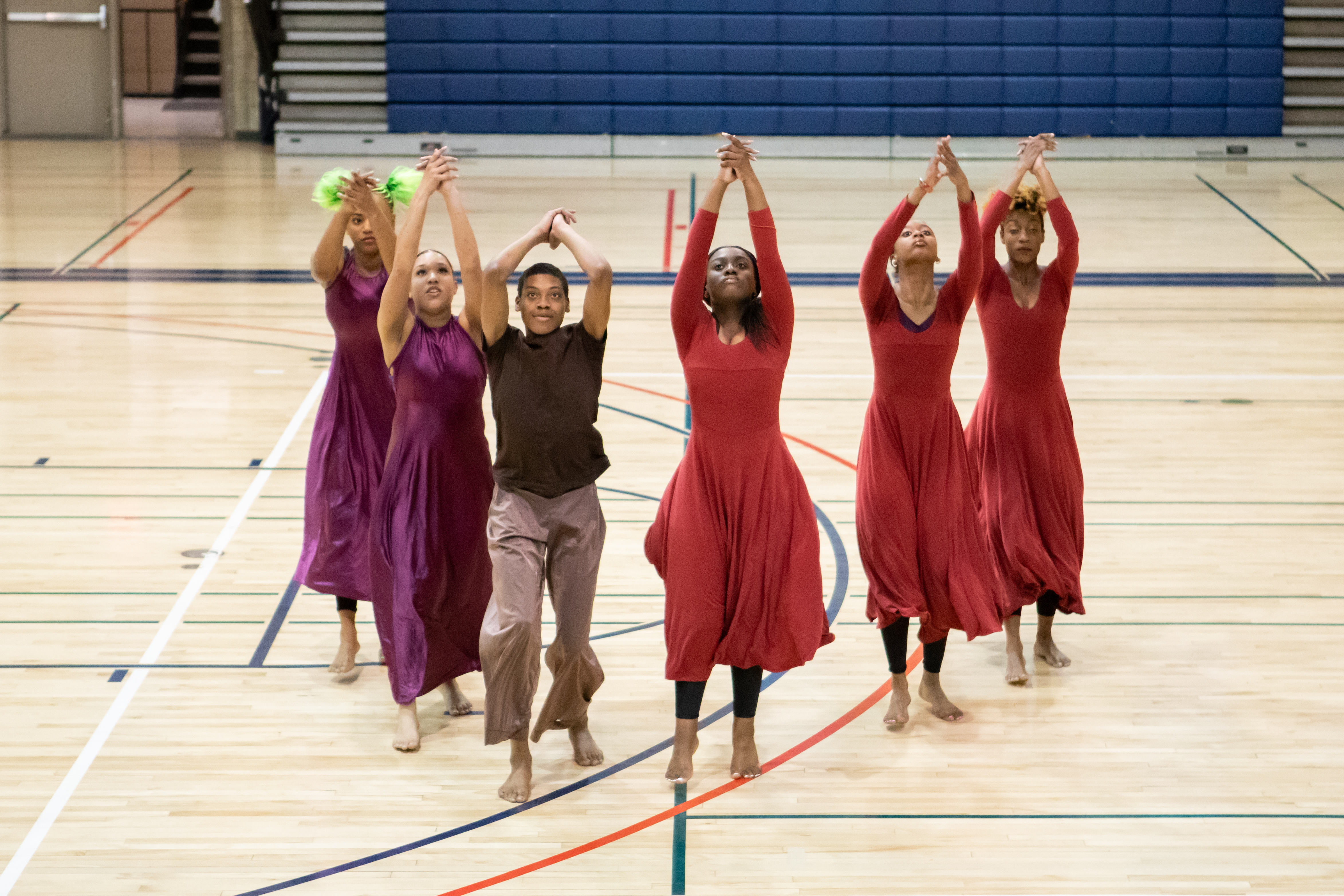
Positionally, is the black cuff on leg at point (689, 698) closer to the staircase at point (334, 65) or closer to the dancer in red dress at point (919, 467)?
the dancer in red dress at point (919, 467)

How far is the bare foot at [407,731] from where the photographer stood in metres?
3.95

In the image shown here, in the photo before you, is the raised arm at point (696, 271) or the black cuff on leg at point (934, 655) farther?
the black cuff on leg at point (934, 655)

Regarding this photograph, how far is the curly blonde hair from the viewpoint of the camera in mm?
4258

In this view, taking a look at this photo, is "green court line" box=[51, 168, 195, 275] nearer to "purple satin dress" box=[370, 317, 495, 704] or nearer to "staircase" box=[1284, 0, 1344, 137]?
"purple satin dress" box=[370, 317, 495, 704]

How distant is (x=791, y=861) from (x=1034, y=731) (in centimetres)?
97

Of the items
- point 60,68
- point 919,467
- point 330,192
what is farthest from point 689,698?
point 60,68

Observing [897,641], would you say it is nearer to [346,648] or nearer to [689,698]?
[689,698]

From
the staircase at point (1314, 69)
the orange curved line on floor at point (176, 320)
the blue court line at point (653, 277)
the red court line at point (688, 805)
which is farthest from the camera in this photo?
the staircase at point (1314, 69)

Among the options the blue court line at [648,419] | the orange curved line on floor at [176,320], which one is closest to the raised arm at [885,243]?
the blue court line at [648,419]

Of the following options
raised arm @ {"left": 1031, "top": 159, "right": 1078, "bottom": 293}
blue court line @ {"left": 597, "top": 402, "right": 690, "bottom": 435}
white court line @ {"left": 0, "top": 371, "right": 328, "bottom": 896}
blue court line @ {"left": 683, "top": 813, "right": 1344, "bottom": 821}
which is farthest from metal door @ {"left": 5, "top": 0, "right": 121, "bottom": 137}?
blue court line @ {"left": 683, "top": 813, "right": 1344, "bottom": 821}

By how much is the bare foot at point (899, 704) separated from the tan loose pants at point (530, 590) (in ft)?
2.97

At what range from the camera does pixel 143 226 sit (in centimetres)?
1110

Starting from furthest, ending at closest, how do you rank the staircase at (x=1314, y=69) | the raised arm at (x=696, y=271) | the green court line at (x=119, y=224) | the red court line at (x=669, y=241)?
the staircase at (x=1314, y=69) → the red court line at (x=669, y=241) → the green court line at (x=119, y=224) → the raised arm at (x=696, y=271)

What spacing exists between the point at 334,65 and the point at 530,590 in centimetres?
1178
